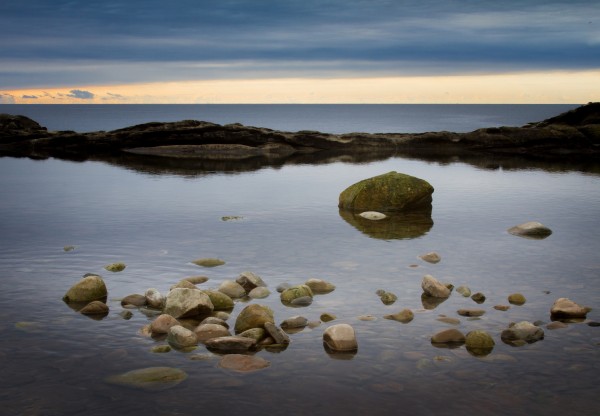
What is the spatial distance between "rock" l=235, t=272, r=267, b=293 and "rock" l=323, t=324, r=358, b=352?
155 inches

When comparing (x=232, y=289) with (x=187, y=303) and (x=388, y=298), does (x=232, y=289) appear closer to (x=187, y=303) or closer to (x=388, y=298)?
(x=187, y=303)

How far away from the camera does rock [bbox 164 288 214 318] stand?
13445mm

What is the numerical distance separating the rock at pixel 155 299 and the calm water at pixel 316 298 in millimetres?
682

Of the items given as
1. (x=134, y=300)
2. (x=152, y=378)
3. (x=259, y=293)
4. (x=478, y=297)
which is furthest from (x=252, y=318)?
(x=478, y=297)

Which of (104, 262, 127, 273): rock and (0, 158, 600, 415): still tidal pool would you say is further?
(104, 262, 127, 273): rock

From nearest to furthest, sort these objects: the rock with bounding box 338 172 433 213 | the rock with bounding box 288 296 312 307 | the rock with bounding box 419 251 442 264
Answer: the rock with bounding box 288 296 312 307, the rock with bounding box 419 251 442 264, the rock with bounding box 338 172 433 213

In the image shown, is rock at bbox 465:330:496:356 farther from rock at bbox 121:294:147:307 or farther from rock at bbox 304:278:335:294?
rock at bbox 121:294:147:307

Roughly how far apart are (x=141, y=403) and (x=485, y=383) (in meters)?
5.22

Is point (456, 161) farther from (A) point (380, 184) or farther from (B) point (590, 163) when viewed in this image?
(A) point (380, 184)

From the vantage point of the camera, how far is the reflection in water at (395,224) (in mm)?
23031

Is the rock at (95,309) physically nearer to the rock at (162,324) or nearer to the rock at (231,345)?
the rock at (162,324)

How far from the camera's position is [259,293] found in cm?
1484

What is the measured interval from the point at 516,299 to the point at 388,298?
282 centimetres

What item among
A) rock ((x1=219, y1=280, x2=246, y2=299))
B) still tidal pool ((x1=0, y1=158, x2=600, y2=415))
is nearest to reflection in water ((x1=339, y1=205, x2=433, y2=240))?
still tidal pool ((x1=0, y1=158, x2=600, y2=415))
